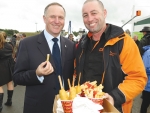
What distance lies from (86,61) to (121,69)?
50 centimetres

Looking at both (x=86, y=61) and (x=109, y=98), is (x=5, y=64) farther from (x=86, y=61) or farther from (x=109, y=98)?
(x=109, y=98)

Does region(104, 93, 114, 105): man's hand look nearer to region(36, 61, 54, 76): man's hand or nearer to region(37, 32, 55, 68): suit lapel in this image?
region(36, 61, 54, 76): man's hand

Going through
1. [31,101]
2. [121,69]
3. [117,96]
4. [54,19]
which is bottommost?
[31,101]

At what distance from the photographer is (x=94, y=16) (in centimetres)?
250

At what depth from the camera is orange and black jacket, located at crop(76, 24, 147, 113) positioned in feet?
7.26

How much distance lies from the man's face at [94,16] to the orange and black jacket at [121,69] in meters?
0.20

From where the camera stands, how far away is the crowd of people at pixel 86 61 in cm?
227

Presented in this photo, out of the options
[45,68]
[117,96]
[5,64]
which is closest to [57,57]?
[45,68]

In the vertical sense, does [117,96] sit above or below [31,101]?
above

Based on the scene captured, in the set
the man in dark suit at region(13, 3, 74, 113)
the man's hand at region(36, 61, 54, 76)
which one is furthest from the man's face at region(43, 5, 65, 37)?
the man's hand at region(36, 61, 54, 76)

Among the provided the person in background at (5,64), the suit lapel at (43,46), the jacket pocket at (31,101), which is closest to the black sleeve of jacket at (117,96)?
the suit lapel at (43,46)

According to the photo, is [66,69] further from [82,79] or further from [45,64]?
[45,64]

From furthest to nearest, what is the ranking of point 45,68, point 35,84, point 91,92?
point 35,84, point 45,68, point 91,92

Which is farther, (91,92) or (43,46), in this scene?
(43,46)
